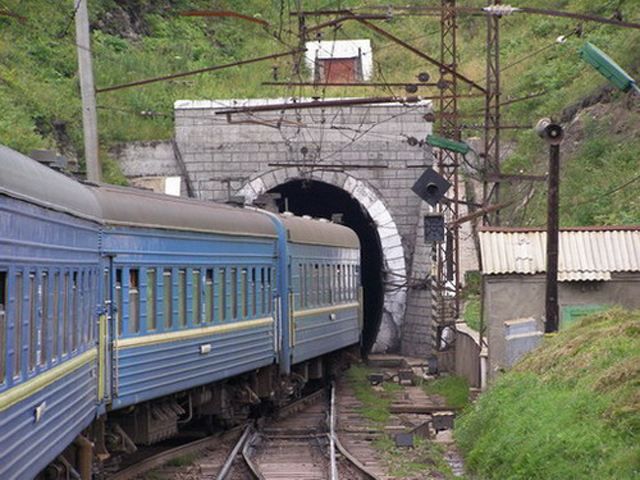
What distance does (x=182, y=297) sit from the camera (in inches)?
659

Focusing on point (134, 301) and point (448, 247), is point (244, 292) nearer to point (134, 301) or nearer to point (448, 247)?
point (134, 301)

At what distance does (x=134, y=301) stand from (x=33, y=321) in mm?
5587

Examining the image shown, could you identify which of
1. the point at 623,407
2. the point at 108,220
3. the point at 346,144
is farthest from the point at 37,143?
the point at 623,407

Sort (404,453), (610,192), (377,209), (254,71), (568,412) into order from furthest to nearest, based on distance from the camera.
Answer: (254,71) → (377,209) → (610,192) → (404,453) → (568,412)

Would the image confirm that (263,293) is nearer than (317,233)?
Yes

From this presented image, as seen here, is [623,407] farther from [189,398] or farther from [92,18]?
[92,18]

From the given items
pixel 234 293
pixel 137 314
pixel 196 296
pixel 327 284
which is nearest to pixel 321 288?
pixel 327 284

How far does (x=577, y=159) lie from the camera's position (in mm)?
38156

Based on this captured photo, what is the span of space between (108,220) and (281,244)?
8.58 m

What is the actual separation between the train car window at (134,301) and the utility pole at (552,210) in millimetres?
6960

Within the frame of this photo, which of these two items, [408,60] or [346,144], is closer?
[346,144]

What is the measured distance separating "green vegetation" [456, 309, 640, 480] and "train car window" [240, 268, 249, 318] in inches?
125

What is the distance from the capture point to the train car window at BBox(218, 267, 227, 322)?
18.5 meters

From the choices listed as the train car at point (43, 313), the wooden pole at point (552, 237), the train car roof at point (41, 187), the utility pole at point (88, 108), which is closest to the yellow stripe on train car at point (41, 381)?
the train car at point (43, 313)
